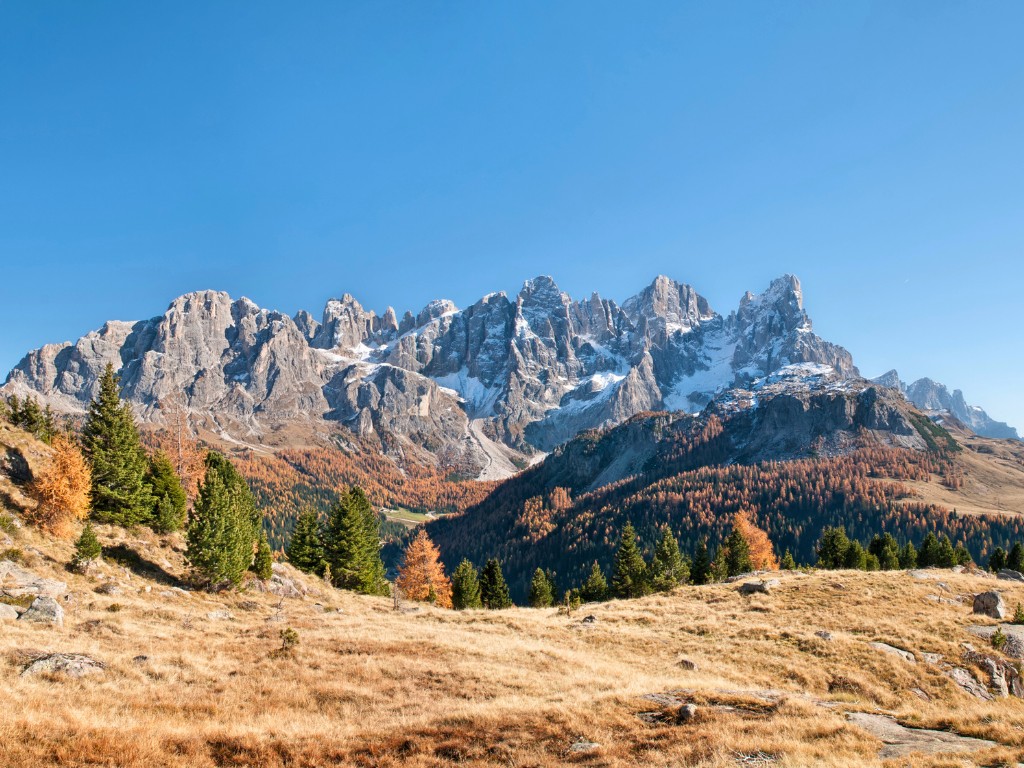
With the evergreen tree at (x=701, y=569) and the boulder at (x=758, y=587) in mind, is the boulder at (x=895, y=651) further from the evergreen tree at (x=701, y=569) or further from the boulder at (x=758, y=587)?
the evergreen tree at (x=701, y=569)

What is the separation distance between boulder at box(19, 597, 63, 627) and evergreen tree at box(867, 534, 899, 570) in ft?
326

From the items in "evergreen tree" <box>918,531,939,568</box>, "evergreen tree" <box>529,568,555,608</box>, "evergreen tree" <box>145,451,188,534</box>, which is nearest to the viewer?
"evergreen tree" <box>145,451,188,534</box>

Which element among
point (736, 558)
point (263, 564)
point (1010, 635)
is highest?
point (736, 558)

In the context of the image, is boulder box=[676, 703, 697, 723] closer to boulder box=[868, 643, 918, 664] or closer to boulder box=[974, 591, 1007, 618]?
boulder box=[868, 643, 918, 664]

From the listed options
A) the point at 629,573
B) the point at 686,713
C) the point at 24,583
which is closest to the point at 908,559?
the point at 629,573

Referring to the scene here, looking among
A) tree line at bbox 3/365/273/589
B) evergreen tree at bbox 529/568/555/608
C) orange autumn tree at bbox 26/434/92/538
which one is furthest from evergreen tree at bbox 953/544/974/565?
orange autumn tree at bbox 26/434/92/538

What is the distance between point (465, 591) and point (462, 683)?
51461mm

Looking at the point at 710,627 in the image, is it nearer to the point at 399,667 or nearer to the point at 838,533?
the point at 399,667

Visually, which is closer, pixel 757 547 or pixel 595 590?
pixel 595 590

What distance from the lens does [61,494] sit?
4088 centimetres

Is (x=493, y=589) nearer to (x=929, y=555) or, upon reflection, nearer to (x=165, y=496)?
(x=165, y=496)

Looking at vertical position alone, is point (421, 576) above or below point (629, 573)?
below

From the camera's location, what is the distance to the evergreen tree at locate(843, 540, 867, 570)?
82688 millimetres

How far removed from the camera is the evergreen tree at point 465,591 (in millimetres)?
73812
